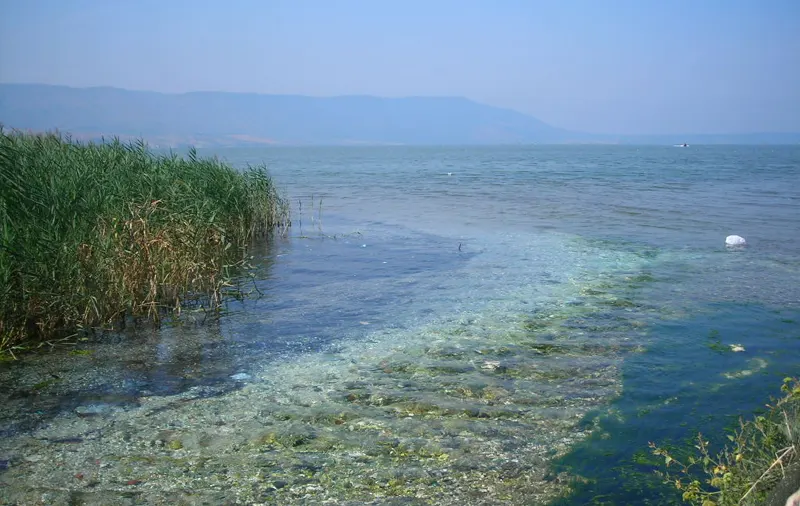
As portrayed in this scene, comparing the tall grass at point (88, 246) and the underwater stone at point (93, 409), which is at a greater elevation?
the tall grass at point (88, 246)

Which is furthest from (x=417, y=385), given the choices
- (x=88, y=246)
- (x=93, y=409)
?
(x=88, y=246)

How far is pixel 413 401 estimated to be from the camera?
732cm

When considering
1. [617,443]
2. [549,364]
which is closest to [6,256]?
[549,364]

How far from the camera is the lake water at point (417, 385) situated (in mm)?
5566

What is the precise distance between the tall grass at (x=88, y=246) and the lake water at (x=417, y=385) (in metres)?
0.60

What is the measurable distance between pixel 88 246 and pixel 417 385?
5.46 metres

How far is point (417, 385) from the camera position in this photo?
7.86m

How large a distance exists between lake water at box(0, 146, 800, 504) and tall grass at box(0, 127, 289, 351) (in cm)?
60

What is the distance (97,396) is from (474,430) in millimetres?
4376

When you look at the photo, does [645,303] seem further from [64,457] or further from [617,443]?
[64,457]

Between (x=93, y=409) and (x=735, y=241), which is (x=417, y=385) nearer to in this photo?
(x=93, y=409)

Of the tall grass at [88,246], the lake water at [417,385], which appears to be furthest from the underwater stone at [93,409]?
the tall grass at [88,246]

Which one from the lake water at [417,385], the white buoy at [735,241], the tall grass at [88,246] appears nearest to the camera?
the lake water at [417,385]

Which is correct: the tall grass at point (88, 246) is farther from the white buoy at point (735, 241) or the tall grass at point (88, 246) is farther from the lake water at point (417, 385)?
the white buoy at point (735, 241)
